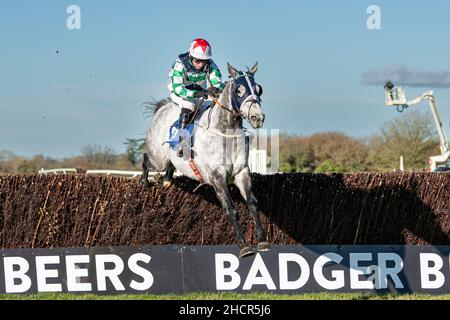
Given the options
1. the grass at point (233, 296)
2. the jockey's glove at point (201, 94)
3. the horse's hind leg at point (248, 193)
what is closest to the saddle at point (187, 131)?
the jockey's glove at point (201, 94)

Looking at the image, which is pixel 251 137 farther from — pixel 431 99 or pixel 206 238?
pixel 431 99

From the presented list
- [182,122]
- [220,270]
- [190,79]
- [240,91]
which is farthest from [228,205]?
[190,79]

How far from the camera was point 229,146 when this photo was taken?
10016mm

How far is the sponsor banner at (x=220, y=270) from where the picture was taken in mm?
10664

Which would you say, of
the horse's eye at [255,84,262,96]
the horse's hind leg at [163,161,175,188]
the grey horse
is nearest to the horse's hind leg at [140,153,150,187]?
the horse's hind leg at [163,161,175,188]

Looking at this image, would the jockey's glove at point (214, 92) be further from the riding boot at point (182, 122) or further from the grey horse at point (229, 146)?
the riding boot at point (182, 122)

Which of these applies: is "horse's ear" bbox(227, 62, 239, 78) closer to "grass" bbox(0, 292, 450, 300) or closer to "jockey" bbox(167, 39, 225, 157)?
"jockey" bbox(167, 39, 225, 157)

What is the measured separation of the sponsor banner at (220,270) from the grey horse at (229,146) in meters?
1.17

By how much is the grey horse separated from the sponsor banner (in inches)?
46.1

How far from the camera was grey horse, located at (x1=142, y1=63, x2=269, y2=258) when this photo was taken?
31.2ft

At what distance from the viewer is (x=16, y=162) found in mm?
44750

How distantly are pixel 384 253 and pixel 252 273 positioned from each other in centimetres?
181

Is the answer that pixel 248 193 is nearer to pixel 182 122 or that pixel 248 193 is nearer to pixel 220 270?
pixel 220 270

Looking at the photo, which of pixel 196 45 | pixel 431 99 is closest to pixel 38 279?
pixel 196 45
